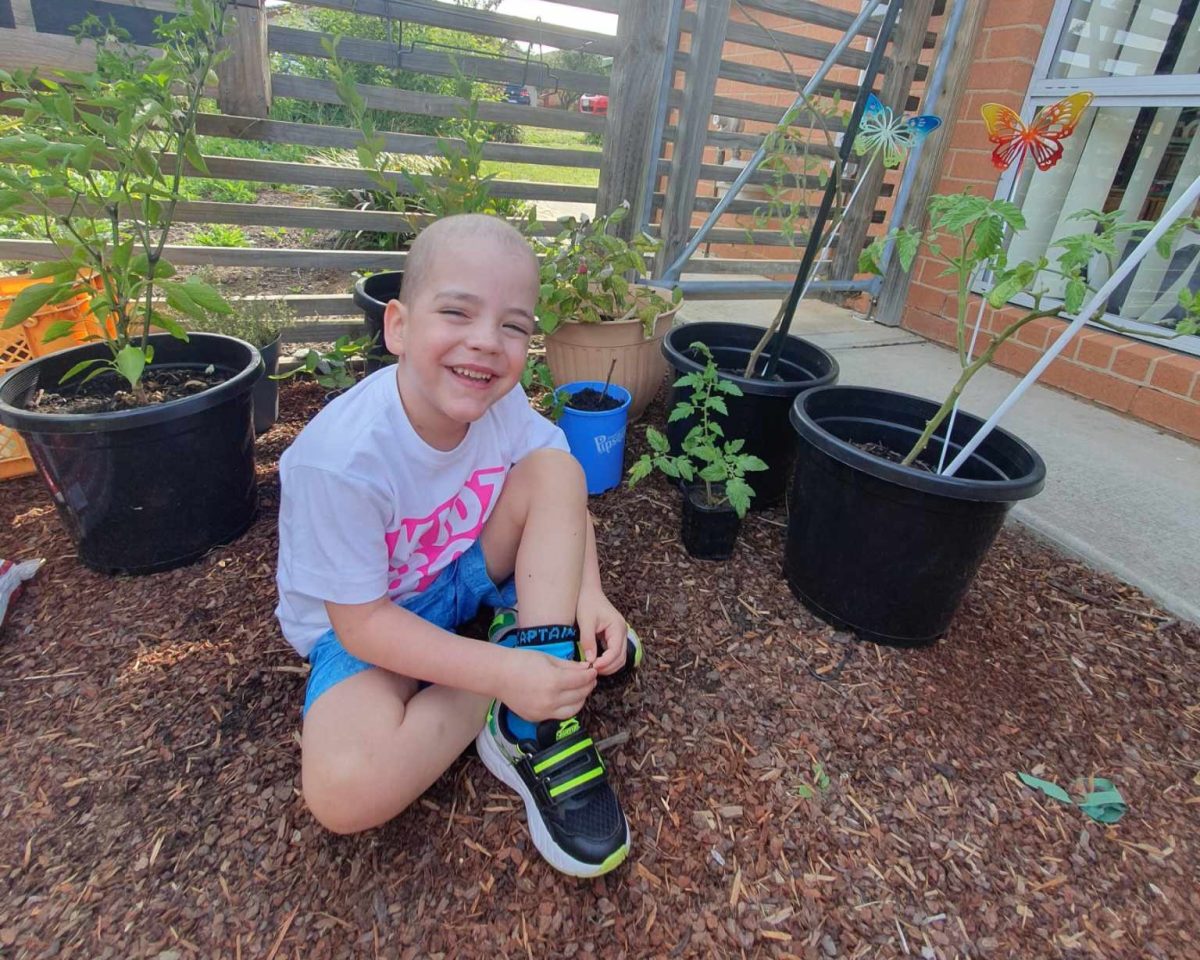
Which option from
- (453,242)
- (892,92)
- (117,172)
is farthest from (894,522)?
(892,92)

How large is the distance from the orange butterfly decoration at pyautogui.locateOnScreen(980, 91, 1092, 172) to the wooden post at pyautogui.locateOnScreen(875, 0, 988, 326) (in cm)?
165

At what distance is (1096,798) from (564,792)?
1.01m

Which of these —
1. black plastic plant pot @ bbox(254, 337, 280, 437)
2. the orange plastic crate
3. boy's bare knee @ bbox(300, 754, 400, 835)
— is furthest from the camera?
black plastic plant pot @ bbox(254, 337, 280, 437)

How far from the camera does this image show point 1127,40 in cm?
277

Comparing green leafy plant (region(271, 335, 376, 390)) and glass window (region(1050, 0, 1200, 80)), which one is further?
glass window (region(1050, 0, 1200, 80))

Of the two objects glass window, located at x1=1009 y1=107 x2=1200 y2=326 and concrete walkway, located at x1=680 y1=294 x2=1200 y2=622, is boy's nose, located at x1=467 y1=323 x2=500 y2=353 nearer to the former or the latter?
concrete walkway, located at x1=680 y1=294 x2=1200 y2=622

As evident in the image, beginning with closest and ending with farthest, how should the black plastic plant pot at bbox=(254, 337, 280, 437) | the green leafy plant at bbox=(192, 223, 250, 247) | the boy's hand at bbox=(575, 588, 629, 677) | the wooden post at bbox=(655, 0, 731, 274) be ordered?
the boy's hand at bbox=(575, 588, 629, 677) → the black plastic plant pot at bbox=(254, 337, 280, 437) → the wooden post at bbox=(655, 0, 731, 274) → the green leafy plant at bbox=(192, 223, 250, 247)

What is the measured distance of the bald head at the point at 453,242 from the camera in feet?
3.46

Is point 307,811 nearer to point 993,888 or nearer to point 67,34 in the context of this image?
point 993,888

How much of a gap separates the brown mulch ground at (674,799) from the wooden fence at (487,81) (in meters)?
1.46

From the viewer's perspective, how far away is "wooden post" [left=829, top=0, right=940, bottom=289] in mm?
3359

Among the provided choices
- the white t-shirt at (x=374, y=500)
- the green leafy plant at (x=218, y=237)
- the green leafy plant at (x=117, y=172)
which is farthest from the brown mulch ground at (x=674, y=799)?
the green leafy plant at (x=218, y=237)


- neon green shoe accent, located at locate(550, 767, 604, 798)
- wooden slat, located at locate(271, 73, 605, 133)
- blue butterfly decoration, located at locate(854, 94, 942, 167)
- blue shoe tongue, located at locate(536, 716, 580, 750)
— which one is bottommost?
neon green shoe accent, located at locate(550, 767, 604, 798)

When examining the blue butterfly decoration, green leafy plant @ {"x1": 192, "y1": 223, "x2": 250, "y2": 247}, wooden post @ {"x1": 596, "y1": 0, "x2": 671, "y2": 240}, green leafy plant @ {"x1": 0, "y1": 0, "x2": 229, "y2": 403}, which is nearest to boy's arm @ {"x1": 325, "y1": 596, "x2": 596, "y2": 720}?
green leafy plant @ {"x1": 0, "y1": 0, "x2": 229, "y2": 403}
